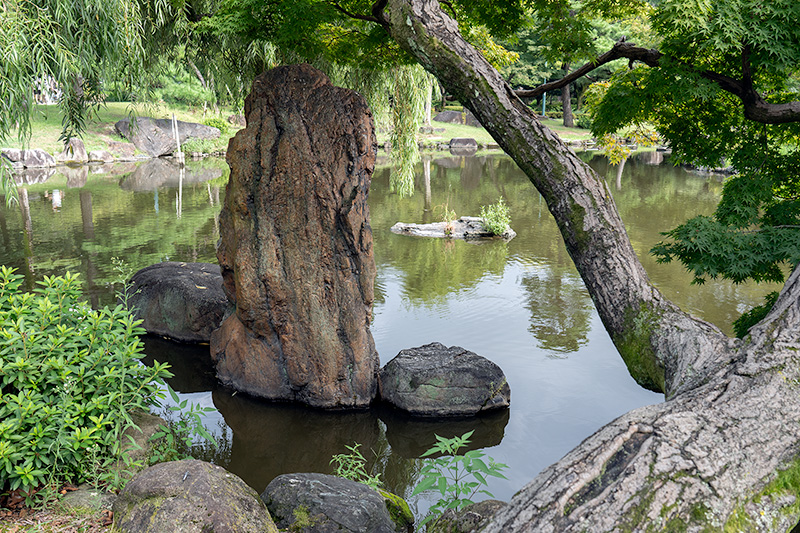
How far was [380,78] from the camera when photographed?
1182cm

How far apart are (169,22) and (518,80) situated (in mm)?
30175

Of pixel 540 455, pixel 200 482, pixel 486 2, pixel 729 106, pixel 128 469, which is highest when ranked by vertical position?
pixel 486 2

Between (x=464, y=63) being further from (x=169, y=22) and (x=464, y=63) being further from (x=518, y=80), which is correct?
(x=518, y=80)

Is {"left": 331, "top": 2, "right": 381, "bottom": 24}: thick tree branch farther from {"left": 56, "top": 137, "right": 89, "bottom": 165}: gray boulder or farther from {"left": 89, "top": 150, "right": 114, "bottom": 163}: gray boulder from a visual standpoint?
{"left": 89, "top": 150, "right": 114, "bottom": 163}: gray boulder

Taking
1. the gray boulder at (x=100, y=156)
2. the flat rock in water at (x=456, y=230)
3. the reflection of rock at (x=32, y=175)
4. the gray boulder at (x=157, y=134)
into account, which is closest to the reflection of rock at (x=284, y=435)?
the flat rock in water at (x=456, y=230)

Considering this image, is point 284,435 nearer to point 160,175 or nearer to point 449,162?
point 160,175

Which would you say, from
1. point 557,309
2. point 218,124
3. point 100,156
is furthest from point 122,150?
point 557,309

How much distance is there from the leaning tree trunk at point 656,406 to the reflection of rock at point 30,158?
24400 mm

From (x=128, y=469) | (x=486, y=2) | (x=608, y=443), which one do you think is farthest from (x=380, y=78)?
(x=608, y=443)

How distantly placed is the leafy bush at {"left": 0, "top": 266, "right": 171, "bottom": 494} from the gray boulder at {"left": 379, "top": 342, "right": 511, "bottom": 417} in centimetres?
261

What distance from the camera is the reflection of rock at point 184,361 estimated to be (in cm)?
656

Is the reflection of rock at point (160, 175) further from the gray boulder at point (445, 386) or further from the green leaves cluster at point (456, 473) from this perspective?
the green leaves cluster at point (456, 473)

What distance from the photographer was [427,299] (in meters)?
9.55

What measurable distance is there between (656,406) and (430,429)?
3.70 meters
